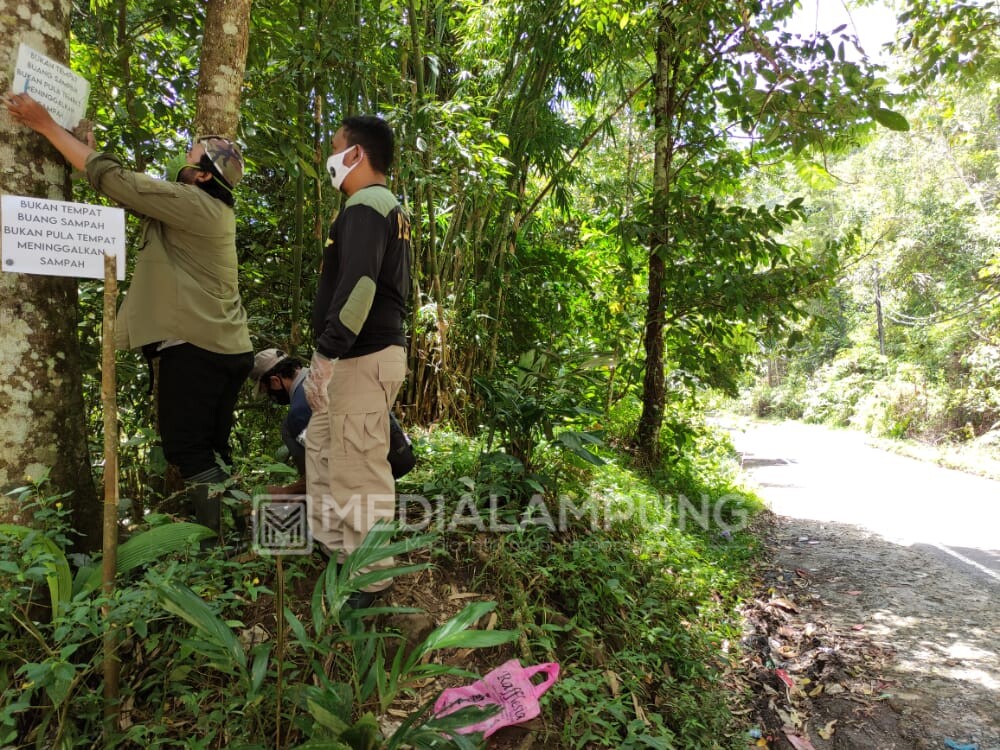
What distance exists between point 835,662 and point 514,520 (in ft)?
6.69

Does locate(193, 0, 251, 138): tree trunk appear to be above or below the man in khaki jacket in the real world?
above

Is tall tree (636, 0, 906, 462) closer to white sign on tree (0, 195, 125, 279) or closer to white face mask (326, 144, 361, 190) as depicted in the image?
white face mask (326, 144, 361, 190)

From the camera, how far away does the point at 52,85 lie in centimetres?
195

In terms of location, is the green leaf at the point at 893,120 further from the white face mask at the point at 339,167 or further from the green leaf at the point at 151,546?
the green leaf at the point at 151,546

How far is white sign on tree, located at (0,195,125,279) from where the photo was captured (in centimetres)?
167

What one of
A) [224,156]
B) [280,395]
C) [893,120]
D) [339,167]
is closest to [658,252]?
[893,120]

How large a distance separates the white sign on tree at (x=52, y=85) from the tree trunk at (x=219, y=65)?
516 mm

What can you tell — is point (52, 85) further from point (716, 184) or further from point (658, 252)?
point (716, 184)

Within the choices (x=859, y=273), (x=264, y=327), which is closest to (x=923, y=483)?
(x=264, y=327)

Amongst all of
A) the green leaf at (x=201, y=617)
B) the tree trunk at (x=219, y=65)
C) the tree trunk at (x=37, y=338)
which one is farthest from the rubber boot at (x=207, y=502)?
the tree trunk at (x=219, y=65)

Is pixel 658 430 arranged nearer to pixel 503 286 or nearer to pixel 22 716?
pixel 503 286

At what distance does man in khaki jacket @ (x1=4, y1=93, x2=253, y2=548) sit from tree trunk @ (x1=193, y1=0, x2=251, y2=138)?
0.13 meters

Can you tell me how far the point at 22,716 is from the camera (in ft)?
5.58

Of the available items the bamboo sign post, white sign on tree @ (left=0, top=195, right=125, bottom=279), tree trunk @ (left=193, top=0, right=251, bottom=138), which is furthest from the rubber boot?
tree trunk @ (left=193, top=0, right=251, bottom=138)
